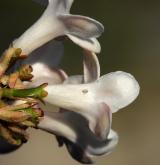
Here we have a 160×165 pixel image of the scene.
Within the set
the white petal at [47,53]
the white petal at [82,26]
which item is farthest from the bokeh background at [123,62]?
the white petal at [82,26]

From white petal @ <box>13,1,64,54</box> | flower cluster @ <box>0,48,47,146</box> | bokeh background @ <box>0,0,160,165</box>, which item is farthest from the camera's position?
bokeh background @ <box>0,0,160,165</box>

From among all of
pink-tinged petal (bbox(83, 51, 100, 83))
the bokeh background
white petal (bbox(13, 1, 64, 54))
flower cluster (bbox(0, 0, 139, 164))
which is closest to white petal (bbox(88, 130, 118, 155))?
flower cluster (bbox(0, 0, 139, 164))

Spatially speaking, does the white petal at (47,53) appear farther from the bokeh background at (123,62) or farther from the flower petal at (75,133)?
the bokeh background at (123,62)

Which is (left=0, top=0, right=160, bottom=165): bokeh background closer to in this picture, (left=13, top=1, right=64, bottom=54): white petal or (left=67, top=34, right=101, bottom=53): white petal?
(left=13, top=1, right=64, bottom=54): white petal

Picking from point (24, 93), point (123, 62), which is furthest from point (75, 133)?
point (123, 62)

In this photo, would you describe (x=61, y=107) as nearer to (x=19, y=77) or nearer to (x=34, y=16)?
(x=19, y=77)

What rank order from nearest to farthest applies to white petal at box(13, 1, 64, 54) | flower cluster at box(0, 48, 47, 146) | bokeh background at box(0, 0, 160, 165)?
flower cluster at box(0, 48, 47, 146), white petal at box(13, 1, 64, 54), bokeh background at box(0, 0, 160, 165)

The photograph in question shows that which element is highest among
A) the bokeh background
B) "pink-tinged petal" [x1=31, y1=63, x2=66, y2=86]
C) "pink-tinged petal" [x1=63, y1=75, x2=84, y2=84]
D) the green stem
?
the green stem

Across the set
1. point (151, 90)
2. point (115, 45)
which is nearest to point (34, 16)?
point (115, 45)

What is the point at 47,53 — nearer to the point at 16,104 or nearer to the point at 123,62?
the point at 16,104
